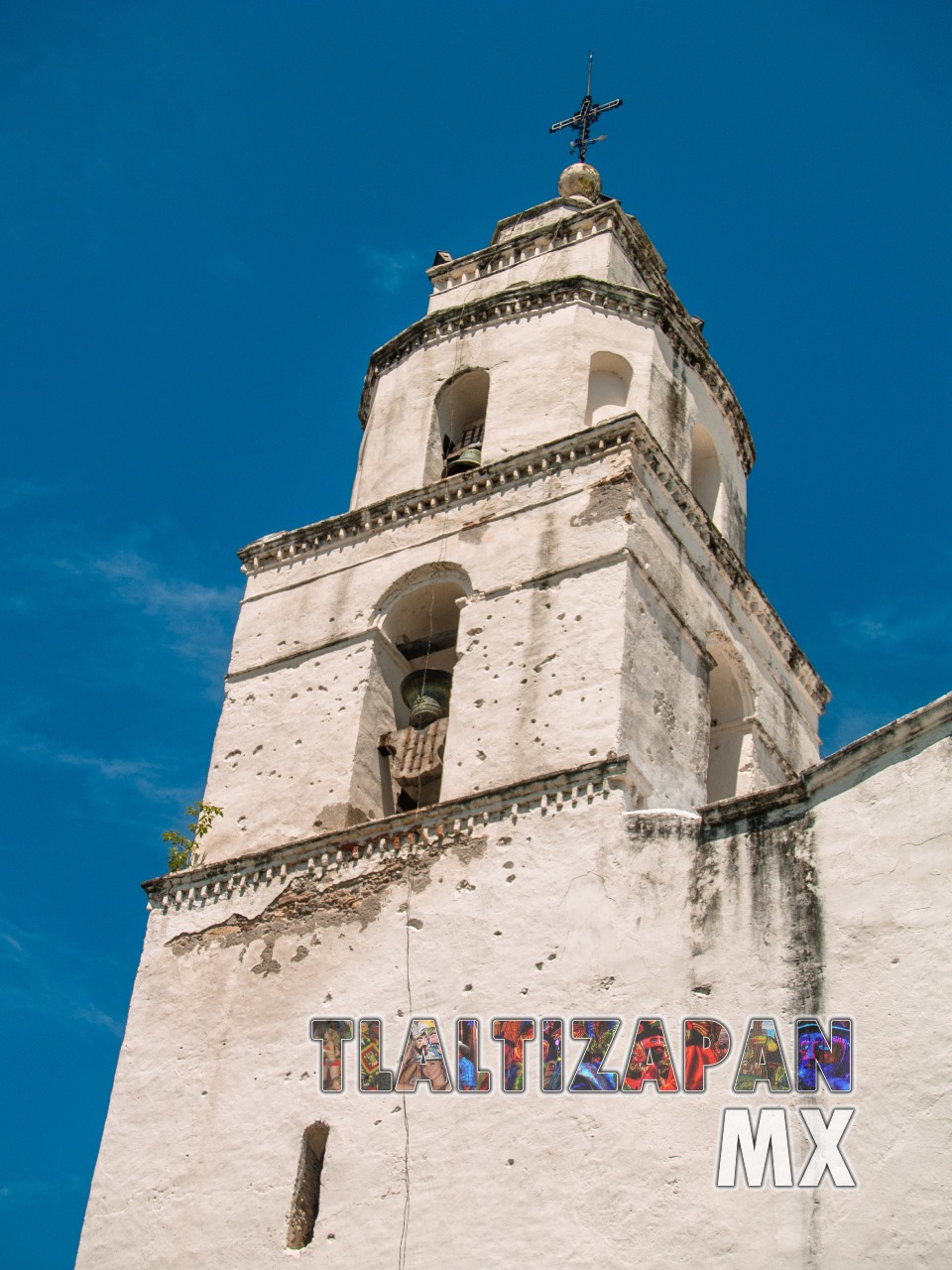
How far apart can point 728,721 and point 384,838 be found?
449cm

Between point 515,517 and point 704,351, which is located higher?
point 704,351

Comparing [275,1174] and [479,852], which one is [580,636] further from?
[275,1174]

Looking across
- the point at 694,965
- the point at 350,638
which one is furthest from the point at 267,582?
the point at 694,965

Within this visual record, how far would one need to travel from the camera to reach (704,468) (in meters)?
19.1

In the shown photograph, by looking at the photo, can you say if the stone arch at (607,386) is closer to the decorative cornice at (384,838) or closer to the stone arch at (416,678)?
the stone arch at (416,678)

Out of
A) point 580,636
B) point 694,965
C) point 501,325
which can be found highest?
point 501,325

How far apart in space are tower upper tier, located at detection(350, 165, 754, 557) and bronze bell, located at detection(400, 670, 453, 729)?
2.35m

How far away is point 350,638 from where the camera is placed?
16359 mm

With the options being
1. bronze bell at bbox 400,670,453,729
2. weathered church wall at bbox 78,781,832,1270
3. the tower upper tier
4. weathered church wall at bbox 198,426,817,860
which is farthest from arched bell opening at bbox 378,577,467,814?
the tower upper tier

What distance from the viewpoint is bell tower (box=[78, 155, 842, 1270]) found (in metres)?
12.0

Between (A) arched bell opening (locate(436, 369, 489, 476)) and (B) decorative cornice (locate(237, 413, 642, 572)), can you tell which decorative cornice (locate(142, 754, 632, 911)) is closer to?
(B) decorative cornice (locate(237, 413, 642, 572))

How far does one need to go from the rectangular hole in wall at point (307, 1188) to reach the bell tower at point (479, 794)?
1.3 inches

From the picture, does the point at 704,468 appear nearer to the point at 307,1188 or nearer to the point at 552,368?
the point at 552,368

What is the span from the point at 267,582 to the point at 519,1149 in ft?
24.8
